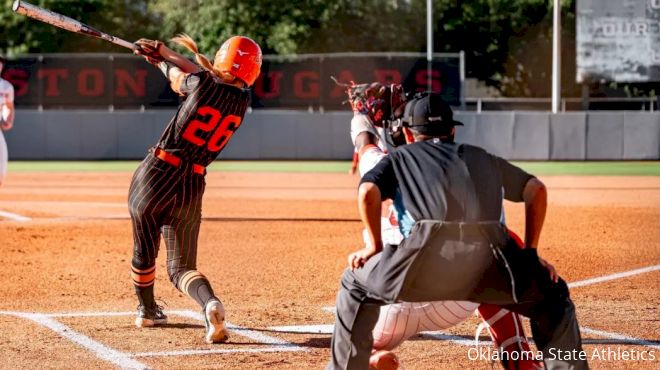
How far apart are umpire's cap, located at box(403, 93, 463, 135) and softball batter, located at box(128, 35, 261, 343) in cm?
239

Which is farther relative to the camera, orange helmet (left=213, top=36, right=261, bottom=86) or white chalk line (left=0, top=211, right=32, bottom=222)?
white chalk line (left=0, top=211, right=32, bottom=222)

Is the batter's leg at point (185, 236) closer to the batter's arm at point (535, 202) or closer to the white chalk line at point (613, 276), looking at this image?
the batter's arm at point (535, 202)

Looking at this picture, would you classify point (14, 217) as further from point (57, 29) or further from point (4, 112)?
point (57, 29)

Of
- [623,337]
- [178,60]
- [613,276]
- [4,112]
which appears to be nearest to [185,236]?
[178,60]

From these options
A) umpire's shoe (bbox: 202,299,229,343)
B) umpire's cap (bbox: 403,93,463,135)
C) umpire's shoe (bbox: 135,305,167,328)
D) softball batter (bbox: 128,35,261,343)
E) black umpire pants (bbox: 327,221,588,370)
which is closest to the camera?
black umpire pants (bbox: 327,221,588,370)

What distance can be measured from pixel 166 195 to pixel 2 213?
933 centimetres

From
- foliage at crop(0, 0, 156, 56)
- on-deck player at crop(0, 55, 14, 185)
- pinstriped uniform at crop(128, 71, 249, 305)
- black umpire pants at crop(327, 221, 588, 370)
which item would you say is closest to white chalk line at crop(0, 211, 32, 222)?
on-deck player at crop(0, 55, 14, 185)

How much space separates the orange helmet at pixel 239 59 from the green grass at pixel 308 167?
17.5 meters

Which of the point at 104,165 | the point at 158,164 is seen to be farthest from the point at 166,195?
the point at 104,165

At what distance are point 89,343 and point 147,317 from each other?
0.64 metres

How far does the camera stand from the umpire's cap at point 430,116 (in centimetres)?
483

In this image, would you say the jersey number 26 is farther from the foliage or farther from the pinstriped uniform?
the foliage

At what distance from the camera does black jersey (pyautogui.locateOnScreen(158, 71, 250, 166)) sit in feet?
23.0

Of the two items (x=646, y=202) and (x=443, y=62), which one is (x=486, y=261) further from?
(x=443, y=62)
